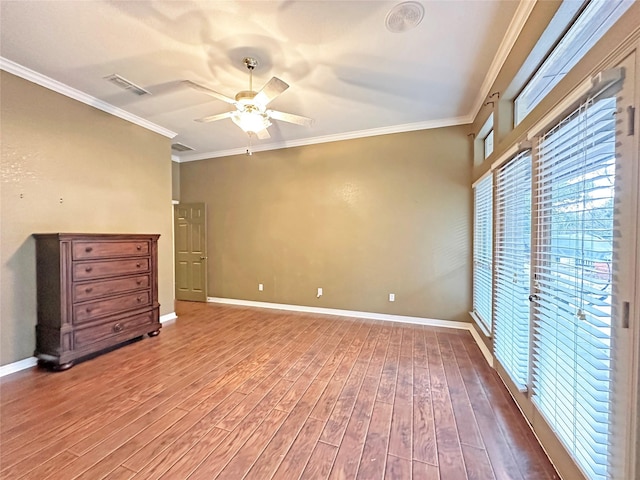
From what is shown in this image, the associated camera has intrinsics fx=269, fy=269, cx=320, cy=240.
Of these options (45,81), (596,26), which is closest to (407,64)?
(596,26)

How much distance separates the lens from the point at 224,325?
4.01 meters

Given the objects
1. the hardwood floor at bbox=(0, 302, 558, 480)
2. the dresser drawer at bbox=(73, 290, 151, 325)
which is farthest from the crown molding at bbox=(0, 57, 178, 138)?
the hardwood floor at bbox=(0, 302, 558, 480)

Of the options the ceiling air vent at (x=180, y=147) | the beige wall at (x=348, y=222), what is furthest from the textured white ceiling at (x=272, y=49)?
the ceiling air vent at (x=180, y=147)

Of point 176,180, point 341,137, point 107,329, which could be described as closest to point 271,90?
point 341,137

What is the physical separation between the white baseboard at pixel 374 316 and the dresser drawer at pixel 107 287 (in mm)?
1978

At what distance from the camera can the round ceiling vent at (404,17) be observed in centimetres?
191

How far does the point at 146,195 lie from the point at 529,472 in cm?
489

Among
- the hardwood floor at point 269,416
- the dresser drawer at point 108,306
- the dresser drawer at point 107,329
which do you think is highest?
the dresser drawer at point 108,306

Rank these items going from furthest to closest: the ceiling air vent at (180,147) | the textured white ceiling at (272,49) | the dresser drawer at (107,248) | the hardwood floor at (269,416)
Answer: the ceiling air vent at (180,147)
the dresser drawer at (107,248)
the textured white ceiling at (272,49)
the hardwood floor at (269,416)

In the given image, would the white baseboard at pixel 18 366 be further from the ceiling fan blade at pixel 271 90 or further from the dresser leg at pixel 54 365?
the ceiling fan blade at pixel 271 90

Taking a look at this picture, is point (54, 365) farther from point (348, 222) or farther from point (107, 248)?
point (348, 222)

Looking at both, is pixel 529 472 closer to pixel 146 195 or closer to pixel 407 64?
pixel 407 64

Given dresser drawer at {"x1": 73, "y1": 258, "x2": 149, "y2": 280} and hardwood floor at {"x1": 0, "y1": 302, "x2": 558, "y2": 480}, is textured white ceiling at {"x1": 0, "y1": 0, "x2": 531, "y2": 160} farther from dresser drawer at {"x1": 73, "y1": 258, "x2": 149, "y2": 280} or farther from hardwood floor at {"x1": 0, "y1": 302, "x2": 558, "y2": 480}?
hardwood floor at {"x1": 0, "y1": 302, "x2": 558, "y2": 480}

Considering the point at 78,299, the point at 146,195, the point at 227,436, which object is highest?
the point at 146,195
